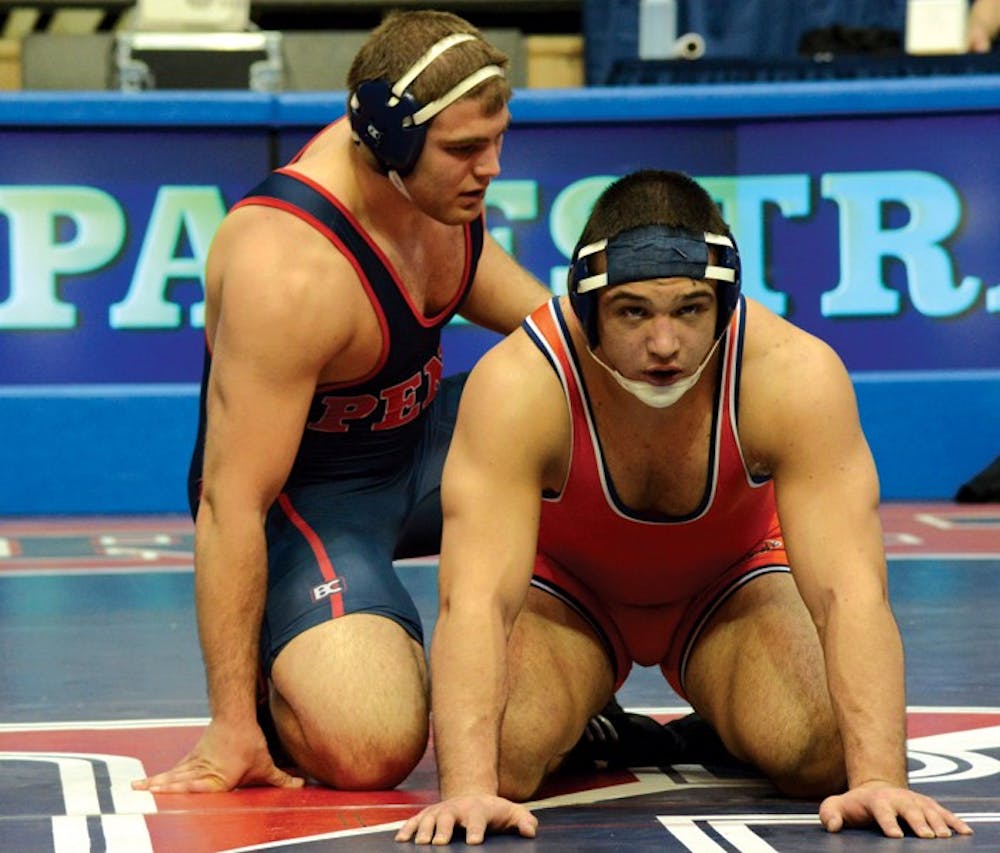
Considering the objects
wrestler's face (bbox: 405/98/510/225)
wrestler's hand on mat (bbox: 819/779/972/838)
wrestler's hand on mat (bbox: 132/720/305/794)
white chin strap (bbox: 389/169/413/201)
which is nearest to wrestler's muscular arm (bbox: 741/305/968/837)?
wrestler's hand on mat (bbox: 819/779/972/838)

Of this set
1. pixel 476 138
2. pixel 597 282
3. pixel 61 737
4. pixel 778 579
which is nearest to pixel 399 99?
pixel 476 138

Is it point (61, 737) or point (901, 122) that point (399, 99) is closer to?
point (61, 737)

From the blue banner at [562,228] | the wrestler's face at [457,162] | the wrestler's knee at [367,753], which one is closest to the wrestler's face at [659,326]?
the wrestler's face at [457,162]

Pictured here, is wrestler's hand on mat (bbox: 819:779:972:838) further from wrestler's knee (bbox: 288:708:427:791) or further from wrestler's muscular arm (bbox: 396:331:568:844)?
wrestler's knee (bbox: 288:708:427:791)

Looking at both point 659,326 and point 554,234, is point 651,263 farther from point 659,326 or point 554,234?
point 554,234

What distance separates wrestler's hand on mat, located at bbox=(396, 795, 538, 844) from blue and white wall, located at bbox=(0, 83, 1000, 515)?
5307mm

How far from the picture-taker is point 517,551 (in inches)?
134

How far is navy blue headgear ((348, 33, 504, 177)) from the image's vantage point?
3.81m

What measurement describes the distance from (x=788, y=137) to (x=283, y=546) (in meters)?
4.77

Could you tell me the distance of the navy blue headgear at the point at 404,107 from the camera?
12.5 feet

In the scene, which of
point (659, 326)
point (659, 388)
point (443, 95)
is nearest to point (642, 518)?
point (659, 388)

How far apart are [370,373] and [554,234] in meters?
4.41

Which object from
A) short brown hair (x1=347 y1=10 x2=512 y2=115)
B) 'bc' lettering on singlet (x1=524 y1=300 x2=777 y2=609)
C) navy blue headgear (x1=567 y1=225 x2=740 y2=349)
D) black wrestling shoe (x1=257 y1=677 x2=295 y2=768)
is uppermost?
short brown hair (x1=347 y1=10 x2=512 y2=115)

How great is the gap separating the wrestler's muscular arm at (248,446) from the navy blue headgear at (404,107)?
257mm
